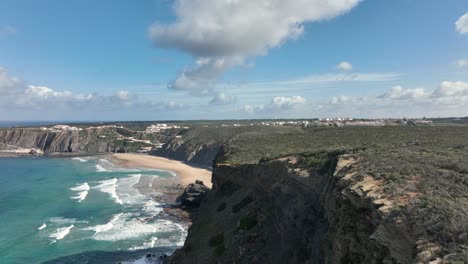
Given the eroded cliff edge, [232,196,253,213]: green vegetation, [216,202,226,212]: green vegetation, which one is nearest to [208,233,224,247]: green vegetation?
the eroded cliff edge

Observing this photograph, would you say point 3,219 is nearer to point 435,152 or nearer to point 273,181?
point 273,181

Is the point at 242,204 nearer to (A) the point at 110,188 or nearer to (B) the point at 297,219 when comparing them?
(B) the point at 297,219

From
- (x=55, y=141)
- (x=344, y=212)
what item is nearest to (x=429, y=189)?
(x=344, y=212)

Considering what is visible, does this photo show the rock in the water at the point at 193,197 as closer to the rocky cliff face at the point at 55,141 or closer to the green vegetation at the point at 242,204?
the green vegetation at the point at 242,204

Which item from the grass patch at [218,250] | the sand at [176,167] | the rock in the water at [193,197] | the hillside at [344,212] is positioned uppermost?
the hillside at [344,212]

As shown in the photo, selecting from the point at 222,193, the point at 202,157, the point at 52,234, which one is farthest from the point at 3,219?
the point at 202,157

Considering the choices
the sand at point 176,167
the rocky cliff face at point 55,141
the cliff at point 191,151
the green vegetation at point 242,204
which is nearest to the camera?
the green vegetation at point 242,204

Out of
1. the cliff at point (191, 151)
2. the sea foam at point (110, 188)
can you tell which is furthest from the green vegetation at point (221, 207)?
the cliff at point (191, 151)
